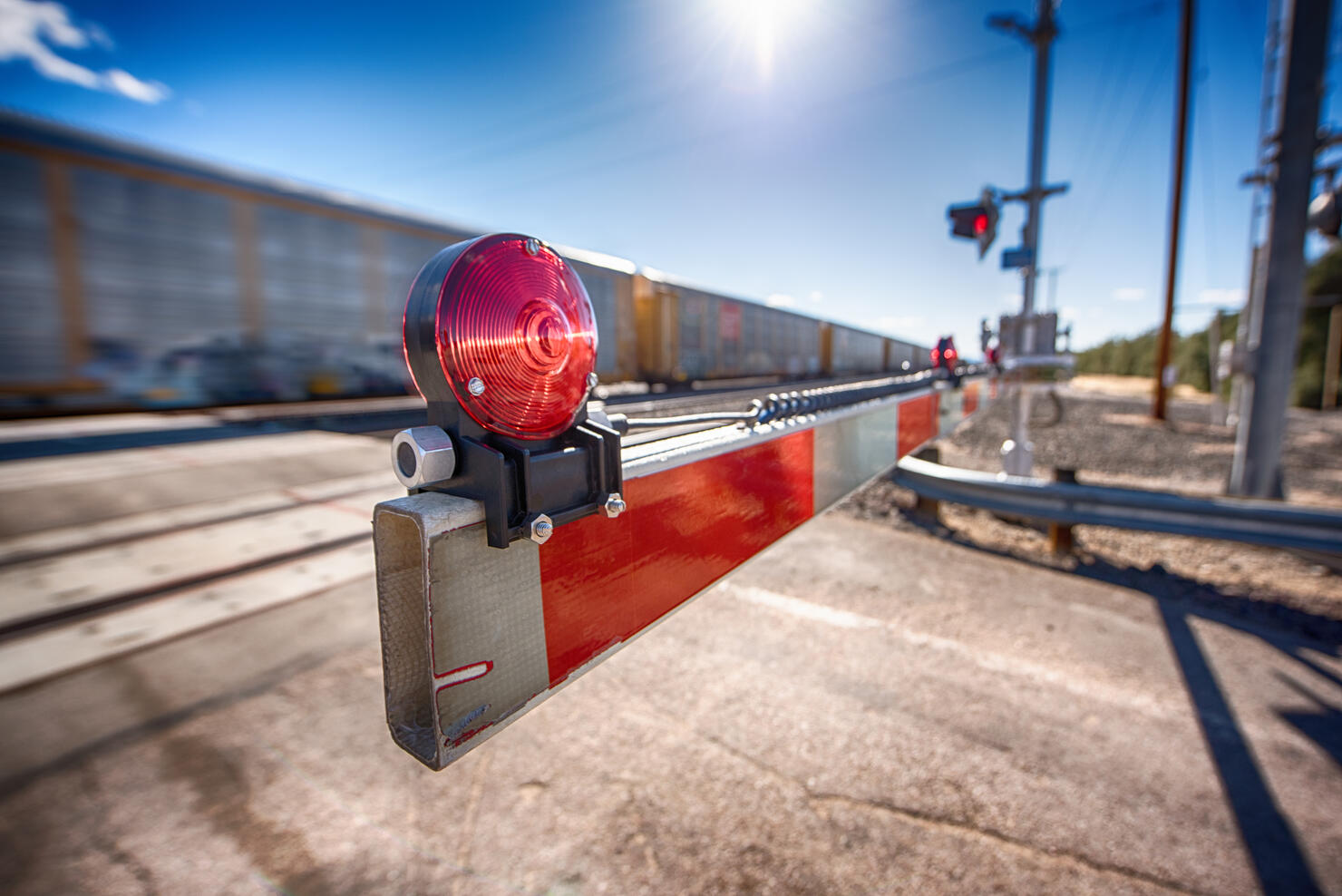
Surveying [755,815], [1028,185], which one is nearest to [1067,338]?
[1028,185]

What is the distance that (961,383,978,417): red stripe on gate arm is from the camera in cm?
470

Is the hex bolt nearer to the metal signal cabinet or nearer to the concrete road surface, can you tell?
the concrete road surface

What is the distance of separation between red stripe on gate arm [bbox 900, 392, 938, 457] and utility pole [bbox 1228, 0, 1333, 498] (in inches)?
206

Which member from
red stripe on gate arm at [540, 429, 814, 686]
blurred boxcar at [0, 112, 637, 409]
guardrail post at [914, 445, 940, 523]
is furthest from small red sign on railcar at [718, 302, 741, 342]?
red stripe on gate arm at [540, 429, 814, 686]

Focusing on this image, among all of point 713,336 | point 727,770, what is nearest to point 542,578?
point 727,770

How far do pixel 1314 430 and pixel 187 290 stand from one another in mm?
23675

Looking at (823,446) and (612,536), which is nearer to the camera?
(612,536)

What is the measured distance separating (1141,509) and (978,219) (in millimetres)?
2807

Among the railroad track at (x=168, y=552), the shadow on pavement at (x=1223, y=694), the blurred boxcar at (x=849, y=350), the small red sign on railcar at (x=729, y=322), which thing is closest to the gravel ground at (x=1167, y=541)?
the shadow on pavement at (x=1223, y=694)

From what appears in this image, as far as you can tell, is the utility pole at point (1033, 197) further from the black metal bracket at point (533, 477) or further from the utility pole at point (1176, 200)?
the utility pole at point (1176, 200)

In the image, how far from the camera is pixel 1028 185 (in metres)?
5.12

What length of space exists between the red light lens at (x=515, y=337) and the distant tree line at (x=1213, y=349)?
45.4ft

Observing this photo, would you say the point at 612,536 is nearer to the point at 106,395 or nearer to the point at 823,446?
the point at 823,446

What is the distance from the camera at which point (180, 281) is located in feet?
25.1
